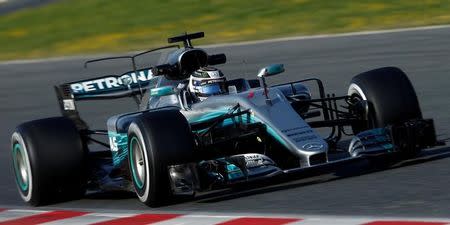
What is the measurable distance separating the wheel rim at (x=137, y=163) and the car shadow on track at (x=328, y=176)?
430mm

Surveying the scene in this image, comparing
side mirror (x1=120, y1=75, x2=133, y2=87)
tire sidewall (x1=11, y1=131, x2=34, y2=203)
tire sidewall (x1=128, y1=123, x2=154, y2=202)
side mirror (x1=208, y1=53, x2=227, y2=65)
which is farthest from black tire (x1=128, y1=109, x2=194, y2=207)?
side mirror (x1=120, y1=75, x2=133, y2=87)

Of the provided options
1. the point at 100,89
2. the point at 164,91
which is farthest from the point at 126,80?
the point at 164,91

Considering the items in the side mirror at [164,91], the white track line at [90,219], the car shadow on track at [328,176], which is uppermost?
the side mirror at [164,91]

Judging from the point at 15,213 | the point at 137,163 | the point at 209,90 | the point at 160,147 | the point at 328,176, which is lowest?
the point at 328,176

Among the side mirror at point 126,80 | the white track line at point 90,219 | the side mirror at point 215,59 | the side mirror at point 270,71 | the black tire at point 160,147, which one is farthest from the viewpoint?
the side mirror at point 126,80

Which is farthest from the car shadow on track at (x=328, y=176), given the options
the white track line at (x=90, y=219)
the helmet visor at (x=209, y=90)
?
the helmet visor at (x=209, y=90)

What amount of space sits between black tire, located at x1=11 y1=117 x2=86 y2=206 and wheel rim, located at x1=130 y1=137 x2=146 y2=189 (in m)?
0.68

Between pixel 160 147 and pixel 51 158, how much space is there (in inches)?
49.4

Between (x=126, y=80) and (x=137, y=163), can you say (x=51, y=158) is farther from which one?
(x=126, y=80)

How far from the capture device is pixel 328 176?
848 centimetres

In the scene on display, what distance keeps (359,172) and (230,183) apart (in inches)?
46.7

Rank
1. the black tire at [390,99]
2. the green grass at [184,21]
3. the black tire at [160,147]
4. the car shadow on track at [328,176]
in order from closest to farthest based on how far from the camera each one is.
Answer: the black tire at [160,147]
the car shadow on track at [328,176]
the black tire at [390,99]
the green grass at [184,21]

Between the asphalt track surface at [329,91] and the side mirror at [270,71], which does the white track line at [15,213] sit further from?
the side mirror at [270,71]

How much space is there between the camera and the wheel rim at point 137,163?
800 centimetres
